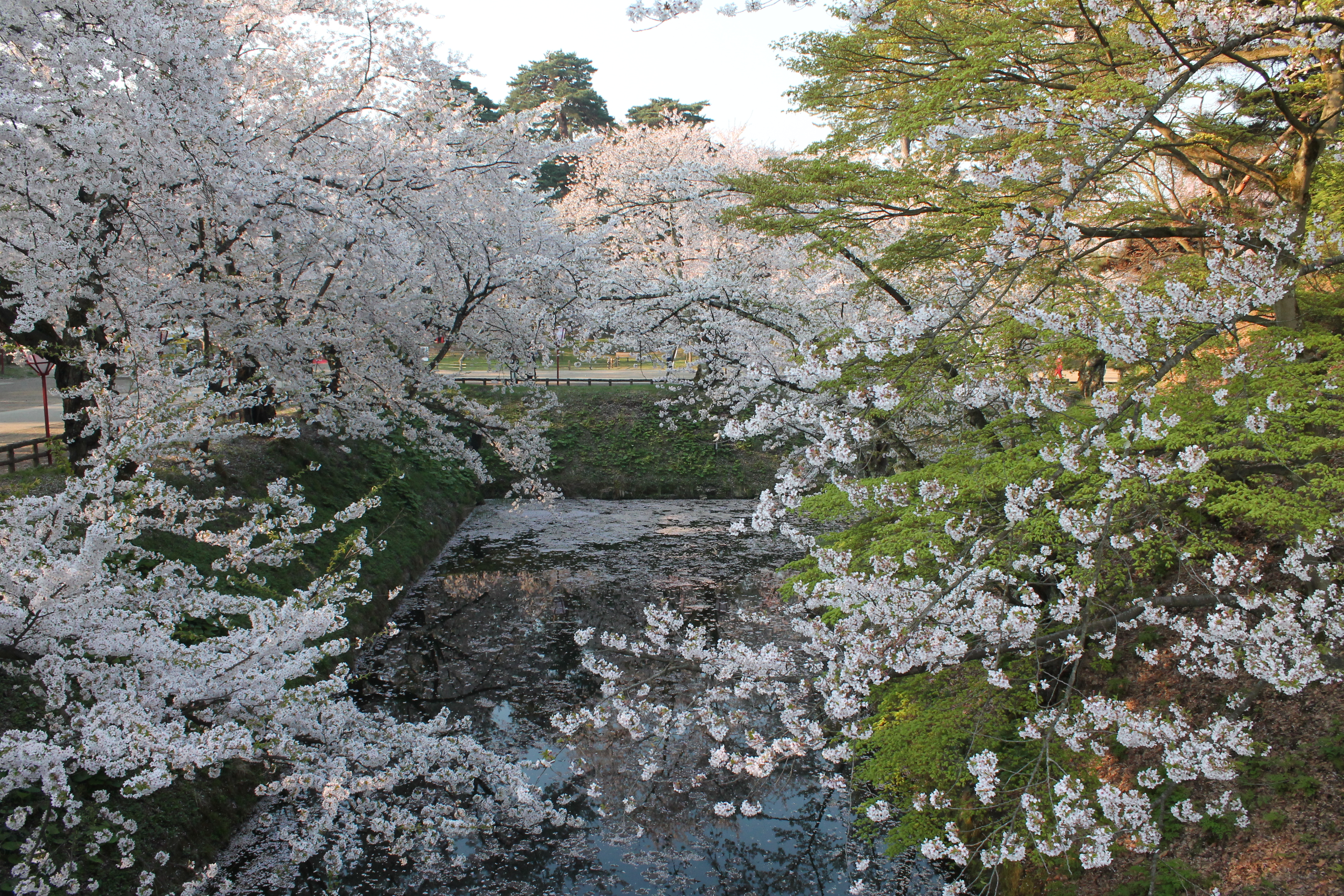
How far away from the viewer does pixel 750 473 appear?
22875 millimetres

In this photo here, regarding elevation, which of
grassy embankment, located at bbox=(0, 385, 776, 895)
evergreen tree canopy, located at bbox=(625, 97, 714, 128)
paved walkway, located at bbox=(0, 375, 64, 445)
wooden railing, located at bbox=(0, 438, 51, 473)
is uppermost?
evergreen tree canopy, located at bbox=(625, 97, 714, 128)

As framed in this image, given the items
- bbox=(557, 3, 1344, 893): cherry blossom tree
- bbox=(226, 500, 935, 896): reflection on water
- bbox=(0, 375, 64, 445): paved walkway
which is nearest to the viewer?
bbox=(557, 3, 1344, 893): cherry blossom tree

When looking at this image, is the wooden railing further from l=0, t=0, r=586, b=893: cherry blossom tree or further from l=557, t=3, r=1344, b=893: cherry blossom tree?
l=557, t=3, r=1344, b=893: cherry blossom tree

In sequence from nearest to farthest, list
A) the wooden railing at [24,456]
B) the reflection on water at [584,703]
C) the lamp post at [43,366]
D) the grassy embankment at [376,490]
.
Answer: the grassy embankment at [376,490] → the reflection on water at [584,703] → the wooden railing at [24,456] → the lamp post at [43,366]

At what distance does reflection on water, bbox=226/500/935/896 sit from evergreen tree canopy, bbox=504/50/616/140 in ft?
108

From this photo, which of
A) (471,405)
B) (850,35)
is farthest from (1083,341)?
(471,405)

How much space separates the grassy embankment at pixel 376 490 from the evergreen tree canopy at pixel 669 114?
1737 cm

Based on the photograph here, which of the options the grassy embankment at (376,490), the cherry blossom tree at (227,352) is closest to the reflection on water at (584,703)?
the cherry blossom tree at (227,352)

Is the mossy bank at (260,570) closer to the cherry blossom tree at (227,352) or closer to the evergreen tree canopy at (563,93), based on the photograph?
the cherry blossom tree at (227,352)

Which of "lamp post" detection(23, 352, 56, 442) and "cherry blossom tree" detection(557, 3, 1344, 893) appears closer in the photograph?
"cherry blossom tree" detection(557, 3, 1344, 893)

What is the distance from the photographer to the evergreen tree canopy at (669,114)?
37.8m

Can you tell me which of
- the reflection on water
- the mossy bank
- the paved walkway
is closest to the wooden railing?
the mossy bank

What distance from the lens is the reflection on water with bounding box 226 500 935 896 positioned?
6938 mm

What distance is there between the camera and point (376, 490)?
27.4 ft
